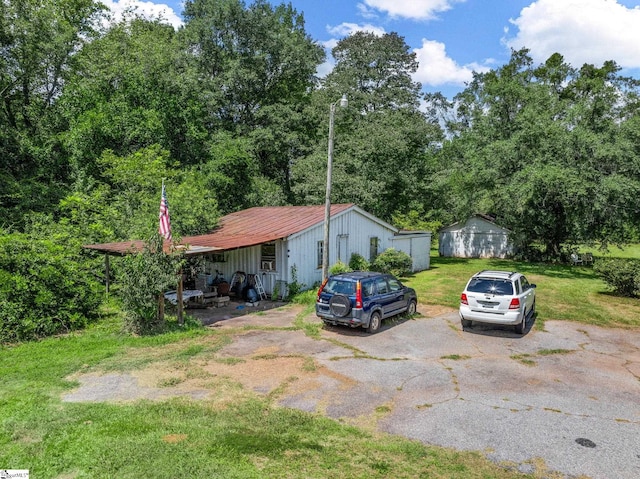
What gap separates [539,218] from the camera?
28.4m

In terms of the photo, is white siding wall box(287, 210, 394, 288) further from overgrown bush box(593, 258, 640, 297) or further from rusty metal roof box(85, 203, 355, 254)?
overgrown bush box(593, 258, 640, 297)

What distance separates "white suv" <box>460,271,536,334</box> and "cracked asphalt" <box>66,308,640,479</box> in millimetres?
559

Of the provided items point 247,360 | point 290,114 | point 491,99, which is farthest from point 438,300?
point 290,114

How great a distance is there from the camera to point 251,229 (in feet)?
64.0

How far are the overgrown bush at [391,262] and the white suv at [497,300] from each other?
965cm

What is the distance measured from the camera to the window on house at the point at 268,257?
17.6m

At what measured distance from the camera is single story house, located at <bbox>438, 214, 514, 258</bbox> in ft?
114

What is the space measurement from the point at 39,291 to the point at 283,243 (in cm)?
855

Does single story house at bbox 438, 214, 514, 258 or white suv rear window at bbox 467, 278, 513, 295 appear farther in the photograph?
single story house at bbox 438, 214, 514, 258

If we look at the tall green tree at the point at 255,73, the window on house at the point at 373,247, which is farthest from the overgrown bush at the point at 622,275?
the tall green tree at the point at 255,73

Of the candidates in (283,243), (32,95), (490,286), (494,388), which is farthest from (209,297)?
(32,95)

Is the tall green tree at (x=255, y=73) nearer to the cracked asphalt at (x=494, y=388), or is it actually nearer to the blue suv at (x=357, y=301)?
the blue suv at (x=357, y=301)

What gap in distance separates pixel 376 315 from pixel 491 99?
24.8 meters

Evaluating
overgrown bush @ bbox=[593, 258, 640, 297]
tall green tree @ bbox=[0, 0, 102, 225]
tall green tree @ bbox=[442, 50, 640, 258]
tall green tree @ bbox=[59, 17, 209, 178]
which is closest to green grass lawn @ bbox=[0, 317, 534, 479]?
overgrown bush @ bbox=[593, 258, 640, 297]
